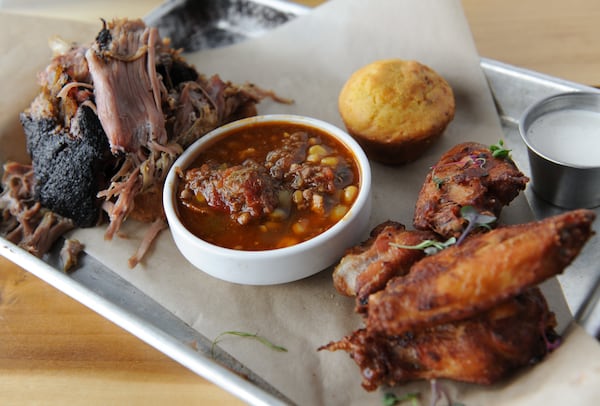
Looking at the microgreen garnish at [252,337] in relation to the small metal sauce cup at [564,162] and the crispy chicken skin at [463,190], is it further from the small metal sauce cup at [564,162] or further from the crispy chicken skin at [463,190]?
the small metal sauce cup at [564,162]

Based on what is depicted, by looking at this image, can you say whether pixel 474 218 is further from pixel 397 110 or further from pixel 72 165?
pixel 72 165

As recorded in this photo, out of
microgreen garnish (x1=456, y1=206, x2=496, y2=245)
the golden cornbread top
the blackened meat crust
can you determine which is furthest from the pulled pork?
microgreen garnish (x1=456, y1=206, x2=496, y2=245)

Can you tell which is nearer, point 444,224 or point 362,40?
point 444,224

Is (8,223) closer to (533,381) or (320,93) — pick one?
(320,93)

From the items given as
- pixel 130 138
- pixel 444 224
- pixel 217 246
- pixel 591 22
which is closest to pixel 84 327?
pixel 217 246

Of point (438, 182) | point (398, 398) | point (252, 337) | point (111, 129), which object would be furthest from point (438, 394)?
point (111, 129)

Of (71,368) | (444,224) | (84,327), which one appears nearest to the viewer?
(444,224)

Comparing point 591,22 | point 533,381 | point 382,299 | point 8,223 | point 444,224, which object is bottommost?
point 591,22

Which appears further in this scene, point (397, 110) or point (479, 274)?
point (397, 110)
